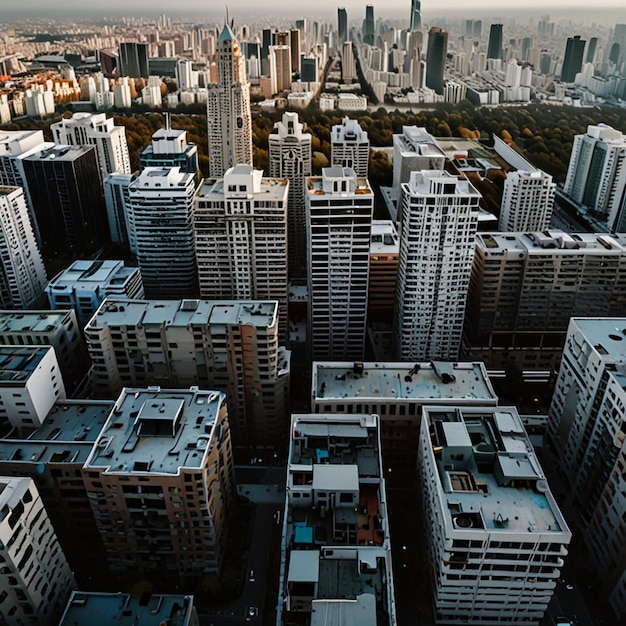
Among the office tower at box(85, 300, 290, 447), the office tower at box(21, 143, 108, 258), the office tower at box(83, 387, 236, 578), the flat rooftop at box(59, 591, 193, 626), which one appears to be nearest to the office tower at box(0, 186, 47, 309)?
the office tower at box(21, 143, 108, 258)

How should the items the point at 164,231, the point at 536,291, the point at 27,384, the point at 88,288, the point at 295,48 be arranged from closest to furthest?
the point at 27,384
the point at 88,288
the point at 536,291
the point at 164,231
the point at 295,48

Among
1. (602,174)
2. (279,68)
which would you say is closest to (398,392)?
(602,174)

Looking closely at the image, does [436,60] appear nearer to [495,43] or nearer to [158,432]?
[495,43]

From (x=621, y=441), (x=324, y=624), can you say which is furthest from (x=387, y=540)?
(x=621, y=441)

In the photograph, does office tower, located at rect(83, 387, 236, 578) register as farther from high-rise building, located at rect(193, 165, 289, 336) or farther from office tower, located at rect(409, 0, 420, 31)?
office tower, located at rect(409, 0, 420, 31)

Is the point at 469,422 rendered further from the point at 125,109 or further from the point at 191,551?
the point at 125,109

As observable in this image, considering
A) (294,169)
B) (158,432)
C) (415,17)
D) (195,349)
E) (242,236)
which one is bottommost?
(195,349)
